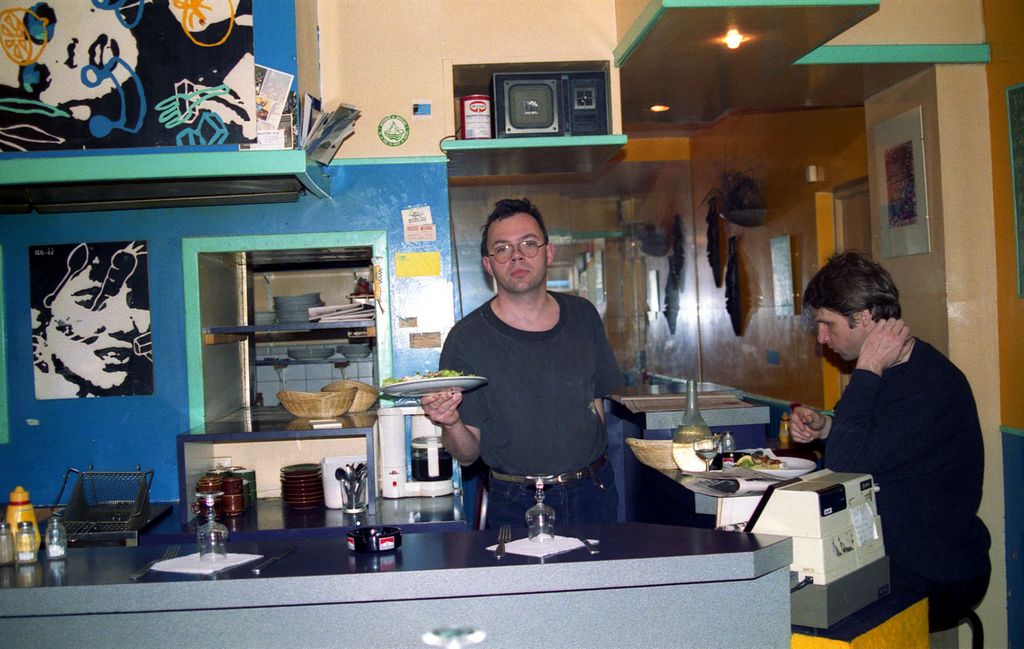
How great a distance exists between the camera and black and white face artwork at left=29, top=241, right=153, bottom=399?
3598 mm

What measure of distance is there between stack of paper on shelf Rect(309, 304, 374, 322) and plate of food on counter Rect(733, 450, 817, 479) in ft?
5.31

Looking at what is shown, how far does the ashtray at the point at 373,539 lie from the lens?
194cm

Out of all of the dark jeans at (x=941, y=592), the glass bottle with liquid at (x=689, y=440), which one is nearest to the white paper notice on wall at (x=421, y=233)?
the glass bottle with liquid at (x=689, y=440)

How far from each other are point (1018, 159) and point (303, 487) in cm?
307

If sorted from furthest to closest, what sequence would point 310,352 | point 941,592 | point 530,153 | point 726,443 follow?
point 310,352 < point 530,153 < point 726,443 < point 941,592

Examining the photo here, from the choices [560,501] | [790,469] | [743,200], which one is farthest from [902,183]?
[743,200]

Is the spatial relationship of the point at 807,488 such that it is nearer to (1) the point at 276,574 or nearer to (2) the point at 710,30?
(1) the point at 276,574

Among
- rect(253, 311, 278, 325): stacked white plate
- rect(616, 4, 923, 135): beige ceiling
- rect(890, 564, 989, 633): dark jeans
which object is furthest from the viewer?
rect(253, 311, 278, 325): stacked white plate

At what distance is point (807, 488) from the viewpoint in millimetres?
1986

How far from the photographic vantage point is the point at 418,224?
362 centimetres

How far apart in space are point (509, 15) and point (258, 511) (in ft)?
7.32

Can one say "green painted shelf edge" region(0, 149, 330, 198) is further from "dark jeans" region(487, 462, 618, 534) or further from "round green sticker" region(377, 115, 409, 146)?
"dark jeans" region(487, 462, 618, 534)

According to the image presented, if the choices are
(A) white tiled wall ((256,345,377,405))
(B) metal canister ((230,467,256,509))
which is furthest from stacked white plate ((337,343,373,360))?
(B) metal canister ((230,467,256,509))

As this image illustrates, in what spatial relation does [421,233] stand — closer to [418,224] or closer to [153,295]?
[418,224]
